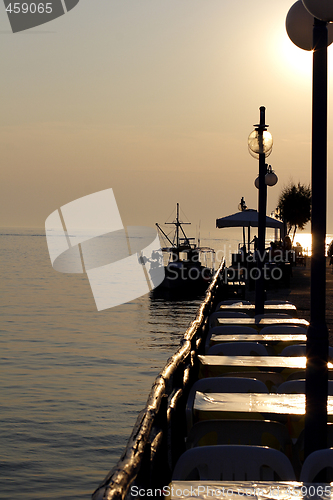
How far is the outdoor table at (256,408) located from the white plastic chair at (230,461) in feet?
3.02

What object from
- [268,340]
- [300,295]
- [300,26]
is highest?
[300,26]

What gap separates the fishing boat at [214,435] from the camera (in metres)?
2.96

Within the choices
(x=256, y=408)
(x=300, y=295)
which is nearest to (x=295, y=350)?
(x=256, y=408)

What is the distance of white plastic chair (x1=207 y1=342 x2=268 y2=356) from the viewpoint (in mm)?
7281

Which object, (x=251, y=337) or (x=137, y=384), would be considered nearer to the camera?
(x=251, y=337)

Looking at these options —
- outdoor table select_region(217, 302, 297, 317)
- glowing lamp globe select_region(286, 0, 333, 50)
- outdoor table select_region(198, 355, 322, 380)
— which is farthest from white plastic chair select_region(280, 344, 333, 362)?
outdoor table select_region(217, 302, 297, 317)

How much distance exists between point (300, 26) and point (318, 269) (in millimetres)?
1975

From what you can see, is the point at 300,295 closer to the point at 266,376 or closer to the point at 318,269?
the point at 266,376

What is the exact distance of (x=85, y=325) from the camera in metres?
37.3

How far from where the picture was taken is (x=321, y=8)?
152 inches

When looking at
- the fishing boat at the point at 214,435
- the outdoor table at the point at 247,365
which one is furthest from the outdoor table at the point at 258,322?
the outdoor table at the point at 247,365

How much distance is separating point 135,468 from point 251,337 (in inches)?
218

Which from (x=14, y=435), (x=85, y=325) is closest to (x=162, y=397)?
(x=14, y=435)

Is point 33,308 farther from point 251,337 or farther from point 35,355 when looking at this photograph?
point 251,337
